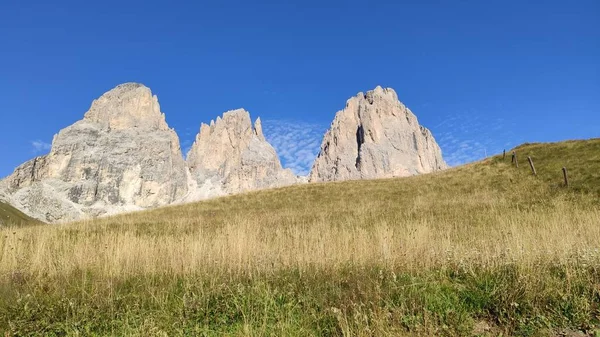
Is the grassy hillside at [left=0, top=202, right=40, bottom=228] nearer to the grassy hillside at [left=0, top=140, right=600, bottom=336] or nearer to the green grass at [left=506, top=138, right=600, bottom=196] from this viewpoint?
the grassy hillside at [left=0, top=140, right=600, bottom=336]

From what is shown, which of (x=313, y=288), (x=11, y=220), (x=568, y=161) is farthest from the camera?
(x=568, y=161)

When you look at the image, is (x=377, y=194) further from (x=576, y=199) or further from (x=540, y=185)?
(x=576, y=199)

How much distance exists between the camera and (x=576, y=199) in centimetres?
2088

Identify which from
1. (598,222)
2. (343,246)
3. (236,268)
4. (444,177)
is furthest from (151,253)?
(444,177)

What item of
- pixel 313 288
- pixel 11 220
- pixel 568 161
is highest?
pixel 568 161

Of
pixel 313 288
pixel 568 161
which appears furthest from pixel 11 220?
pixel 568 161

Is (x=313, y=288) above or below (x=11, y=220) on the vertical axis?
below

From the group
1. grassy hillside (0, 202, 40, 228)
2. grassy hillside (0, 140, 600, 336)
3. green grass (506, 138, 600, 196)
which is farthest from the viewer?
green grass (506, 138, 600, 196)

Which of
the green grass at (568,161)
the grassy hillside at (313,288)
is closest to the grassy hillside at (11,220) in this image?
the grassy hillside at (313,288)

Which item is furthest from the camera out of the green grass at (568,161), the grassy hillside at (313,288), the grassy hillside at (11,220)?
the green grass at (568,161)

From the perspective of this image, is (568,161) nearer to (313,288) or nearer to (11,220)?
(313,288)

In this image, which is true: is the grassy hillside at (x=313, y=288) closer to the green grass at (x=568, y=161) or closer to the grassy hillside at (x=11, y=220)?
the grassy hillside at (x=11, y=220)

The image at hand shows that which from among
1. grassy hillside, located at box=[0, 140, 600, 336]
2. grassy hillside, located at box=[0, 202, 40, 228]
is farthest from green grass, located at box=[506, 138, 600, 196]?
grassy hillside, located at box=[0, 202, 40, 228]

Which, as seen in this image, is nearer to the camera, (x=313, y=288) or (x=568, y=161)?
(x=313, y=288)
